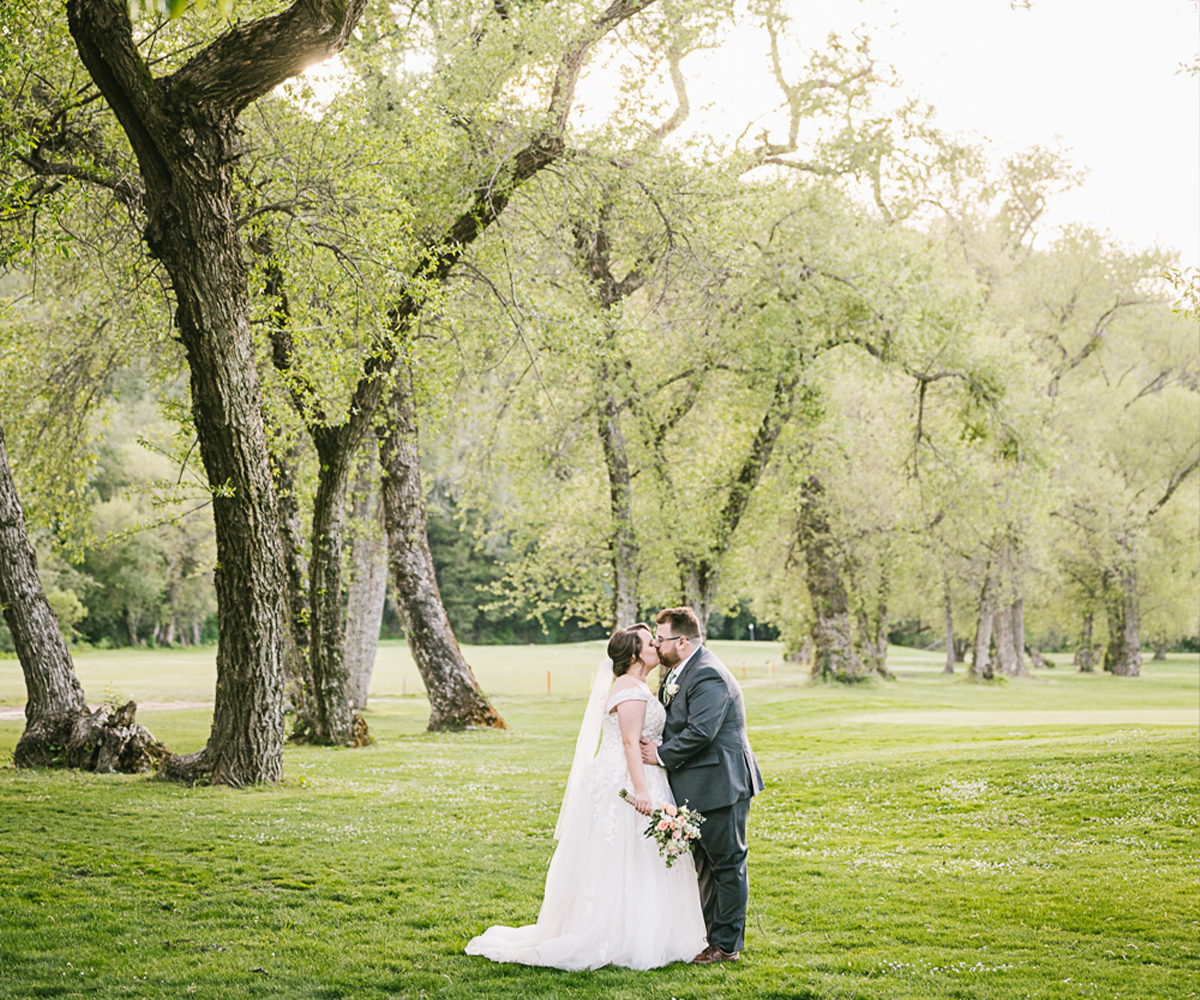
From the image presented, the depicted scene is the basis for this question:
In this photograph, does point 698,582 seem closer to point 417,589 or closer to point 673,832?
point 417,589

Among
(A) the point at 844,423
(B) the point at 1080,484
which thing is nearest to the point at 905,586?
(B) the point at 1080,484

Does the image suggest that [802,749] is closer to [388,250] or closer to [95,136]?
[388,250]

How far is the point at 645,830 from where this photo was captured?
6602mm

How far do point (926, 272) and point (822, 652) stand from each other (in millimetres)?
18408

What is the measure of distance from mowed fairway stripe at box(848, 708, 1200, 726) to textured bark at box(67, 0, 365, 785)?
50.1 feet

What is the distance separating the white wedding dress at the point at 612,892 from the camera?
658 centimetres

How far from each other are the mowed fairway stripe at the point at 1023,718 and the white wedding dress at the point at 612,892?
665 inches

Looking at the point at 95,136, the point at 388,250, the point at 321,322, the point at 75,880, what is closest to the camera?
the point at 75,880

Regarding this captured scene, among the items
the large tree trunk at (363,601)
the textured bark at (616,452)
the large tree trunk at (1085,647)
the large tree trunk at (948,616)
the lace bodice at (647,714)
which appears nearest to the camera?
the lace bodice at (647,714)

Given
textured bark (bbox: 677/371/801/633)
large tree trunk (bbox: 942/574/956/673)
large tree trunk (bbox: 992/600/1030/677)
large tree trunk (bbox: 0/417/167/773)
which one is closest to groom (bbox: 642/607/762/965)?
large tree trunk (bbox: 0/417/167/773)

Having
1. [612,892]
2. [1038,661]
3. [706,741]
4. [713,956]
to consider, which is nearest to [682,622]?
[706,741]

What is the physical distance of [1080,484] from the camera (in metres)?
44.3

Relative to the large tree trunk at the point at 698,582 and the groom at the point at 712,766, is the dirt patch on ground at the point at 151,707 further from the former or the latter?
the groom at the point at 712,766

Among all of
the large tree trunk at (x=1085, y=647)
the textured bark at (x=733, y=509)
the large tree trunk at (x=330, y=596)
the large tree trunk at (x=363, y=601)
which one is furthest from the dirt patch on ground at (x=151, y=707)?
the large tree trunk at (x=1085, y=647)
